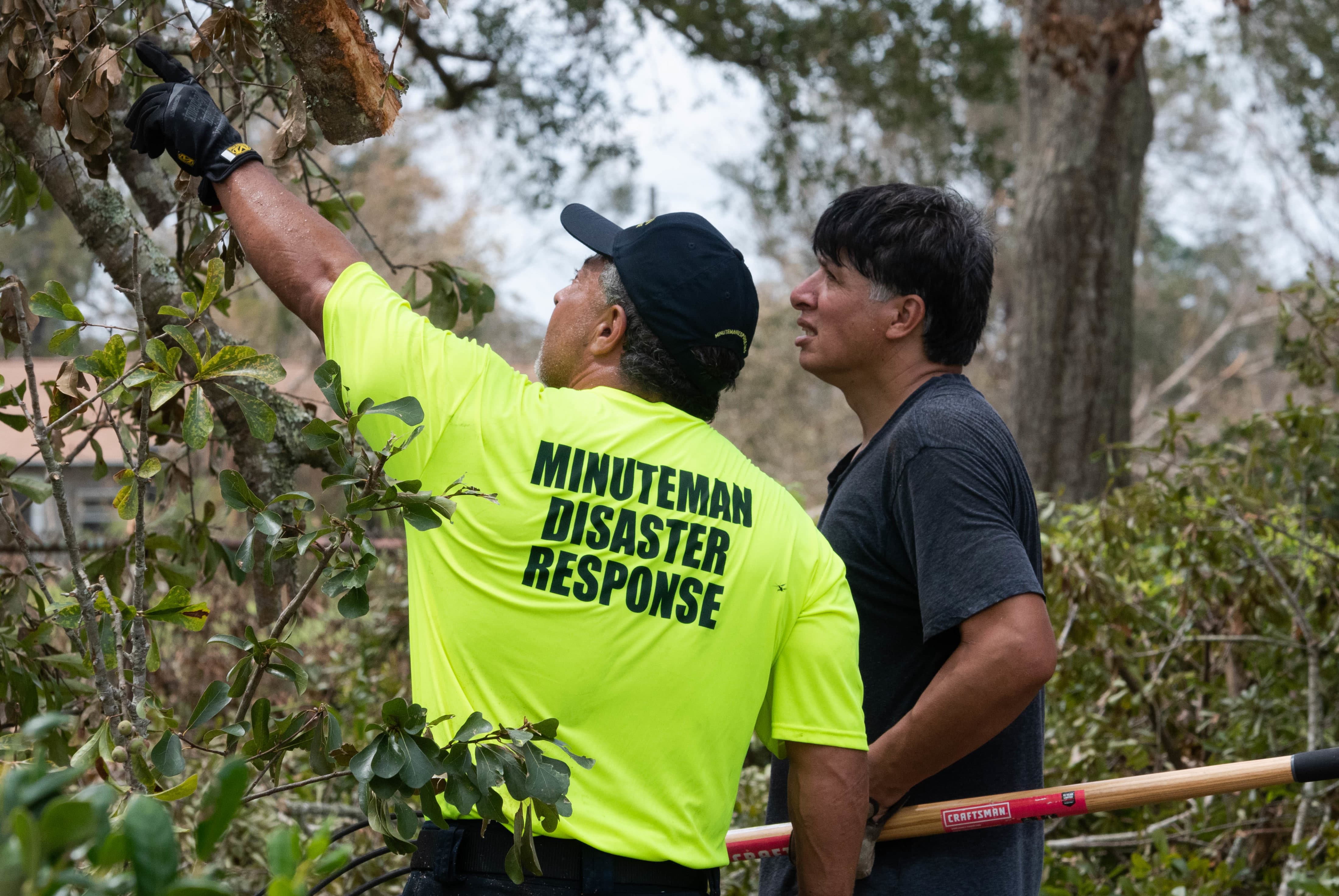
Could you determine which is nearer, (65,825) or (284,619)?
(65,825)

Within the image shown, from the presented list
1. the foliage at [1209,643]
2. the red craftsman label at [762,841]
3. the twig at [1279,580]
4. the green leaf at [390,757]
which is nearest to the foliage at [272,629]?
the green leaf at [390,757]

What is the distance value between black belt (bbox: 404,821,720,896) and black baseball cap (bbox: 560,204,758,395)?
69 cm

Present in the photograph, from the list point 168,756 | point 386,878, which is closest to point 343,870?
point 168,756

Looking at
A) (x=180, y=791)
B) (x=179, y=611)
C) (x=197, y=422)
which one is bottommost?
(x=180, y=791)

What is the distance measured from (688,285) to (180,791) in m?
0.98

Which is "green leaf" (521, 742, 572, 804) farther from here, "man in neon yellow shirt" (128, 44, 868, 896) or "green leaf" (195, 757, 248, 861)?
"green leaf" (195, 757, 248, 861)

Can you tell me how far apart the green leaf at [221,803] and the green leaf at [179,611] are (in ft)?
2.16

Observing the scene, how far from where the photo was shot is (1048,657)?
1.87 m

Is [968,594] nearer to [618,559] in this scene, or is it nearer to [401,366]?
[618,559]

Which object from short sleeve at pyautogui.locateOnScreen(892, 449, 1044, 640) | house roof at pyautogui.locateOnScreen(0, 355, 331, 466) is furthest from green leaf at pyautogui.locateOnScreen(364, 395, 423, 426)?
house roof at pyautogui.locateOnScreen(0, 355, 331, 466)

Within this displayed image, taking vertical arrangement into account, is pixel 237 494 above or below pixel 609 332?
below

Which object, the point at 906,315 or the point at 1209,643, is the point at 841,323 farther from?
the point at 1209,643

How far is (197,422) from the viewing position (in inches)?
54.7

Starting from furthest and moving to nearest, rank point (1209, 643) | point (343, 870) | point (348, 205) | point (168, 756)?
point (1209, 643) → point (348, 205) → point (168, 756) → point (343, 870)
